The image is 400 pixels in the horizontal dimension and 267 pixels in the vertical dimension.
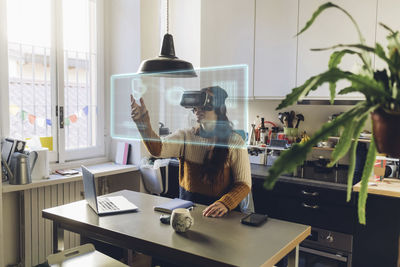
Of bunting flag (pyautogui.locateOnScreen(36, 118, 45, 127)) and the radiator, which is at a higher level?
bunting flag (pyautogui.locateOnScreen(36, 118, 45, 127))

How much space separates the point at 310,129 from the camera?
3.30m

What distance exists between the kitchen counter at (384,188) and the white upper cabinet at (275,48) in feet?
3.17

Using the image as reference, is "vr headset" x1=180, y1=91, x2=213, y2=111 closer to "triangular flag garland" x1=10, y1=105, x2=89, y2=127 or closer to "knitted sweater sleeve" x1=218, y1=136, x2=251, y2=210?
"knitted sweater sleeve" x1=218, y1=136, x2=251, y2=210

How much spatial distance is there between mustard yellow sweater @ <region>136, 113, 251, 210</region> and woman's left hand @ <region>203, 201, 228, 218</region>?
0.03 m

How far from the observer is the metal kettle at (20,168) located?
8.55ft

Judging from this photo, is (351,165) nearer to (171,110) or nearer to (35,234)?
(171,110)

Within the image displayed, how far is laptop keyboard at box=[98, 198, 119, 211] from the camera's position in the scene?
2.02 metres

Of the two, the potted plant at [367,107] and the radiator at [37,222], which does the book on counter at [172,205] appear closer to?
the radiator at [37,222]

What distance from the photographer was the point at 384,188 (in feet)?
8.02

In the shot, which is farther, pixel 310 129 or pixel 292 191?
pixel 310 129

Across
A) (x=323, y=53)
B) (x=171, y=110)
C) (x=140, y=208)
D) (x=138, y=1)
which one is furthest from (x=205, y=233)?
(x=138, y=1)

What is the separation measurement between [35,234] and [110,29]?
1998 millimetres

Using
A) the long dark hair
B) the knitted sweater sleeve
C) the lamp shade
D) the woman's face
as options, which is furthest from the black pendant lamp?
the knitted sweater sleeve

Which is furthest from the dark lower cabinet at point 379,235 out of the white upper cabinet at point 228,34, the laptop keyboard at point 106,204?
the laptop keyboard at point 106,204
